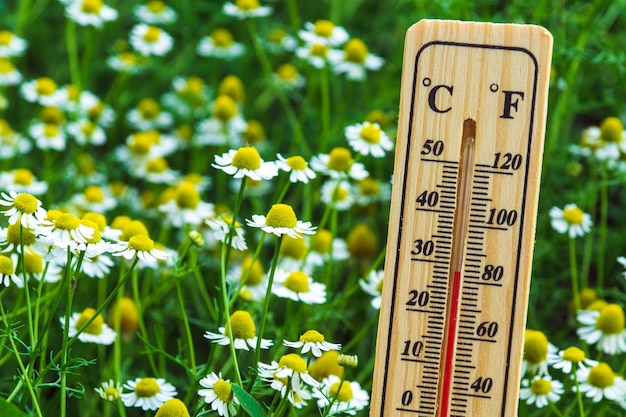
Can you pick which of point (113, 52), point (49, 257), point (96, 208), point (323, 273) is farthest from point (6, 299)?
point (113, 52)

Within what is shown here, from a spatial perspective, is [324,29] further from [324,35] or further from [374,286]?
[374,286]

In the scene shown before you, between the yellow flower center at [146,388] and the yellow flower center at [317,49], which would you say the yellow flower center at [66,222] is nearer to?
the yellow flower center at [146,388]

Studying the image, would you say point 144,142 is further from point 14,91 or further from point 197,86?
point 14,91

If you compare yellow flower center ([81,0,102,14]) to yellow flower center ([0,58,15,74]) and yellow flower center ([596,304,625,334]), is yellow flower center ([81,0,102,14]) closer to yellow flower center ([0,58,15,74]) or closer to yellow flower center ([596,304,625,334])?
yellow flower center ([0,58,15,74])

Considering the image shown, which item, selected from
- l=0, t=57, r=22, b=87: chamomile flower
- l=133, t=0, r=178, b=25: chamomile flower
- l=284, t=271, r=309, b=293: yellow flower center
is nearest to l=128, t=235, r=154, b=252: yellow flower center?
l=284, t=271, r=309, b=293: yellow flower center

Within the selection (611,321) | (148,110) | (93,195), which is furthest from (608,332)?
(148,110)

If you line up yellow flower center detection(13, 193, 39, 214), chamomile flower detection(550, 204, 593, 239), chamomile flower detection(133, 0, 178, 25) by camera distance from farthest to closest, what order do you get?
chamomile flower detection(133, 0, 178, 25), chamomile flower detection(550, 204, 593, 239), yellow flower center detection(13, 193, 39, 214)
